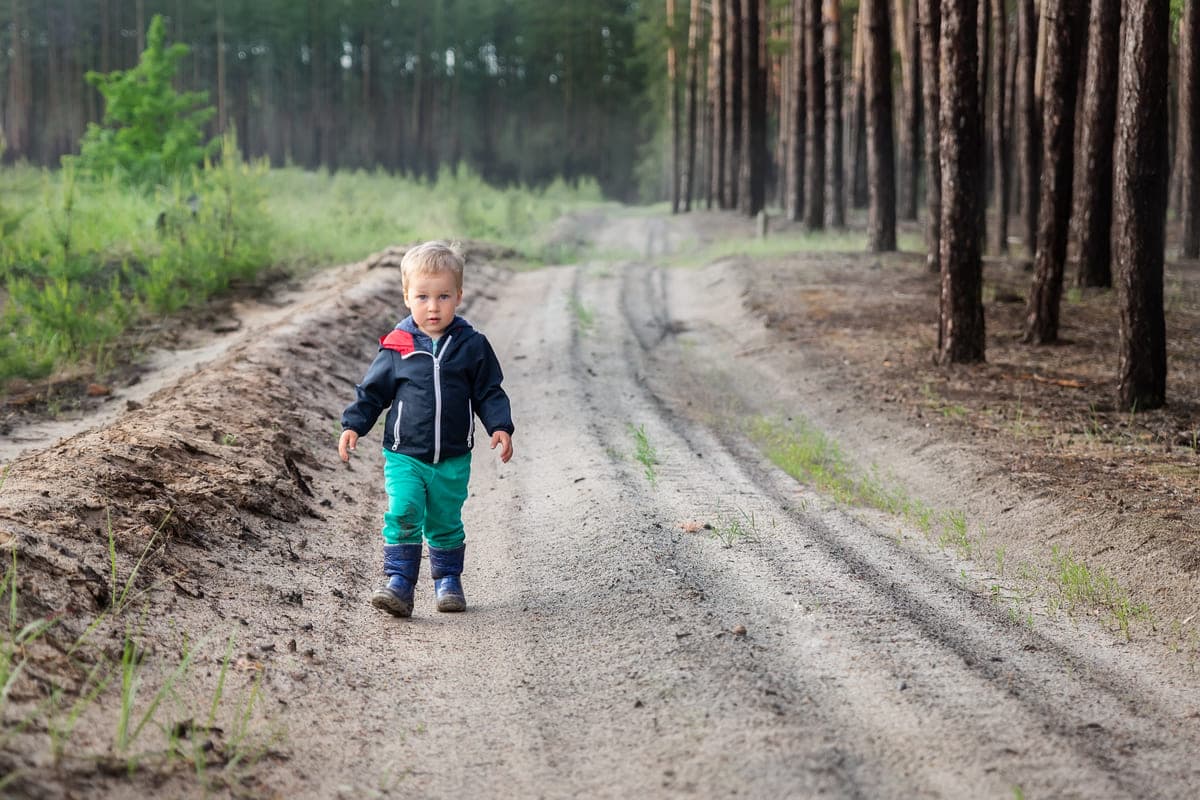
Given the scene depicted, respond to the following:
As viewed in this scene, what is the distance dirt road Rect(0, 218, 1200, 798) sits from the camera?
364 centimetres

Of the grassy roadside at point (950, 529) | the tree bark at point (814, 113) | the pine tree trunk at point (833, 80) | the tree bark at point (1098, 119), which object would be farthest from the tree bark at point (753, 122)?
the grassy roadside at point (950, 529)

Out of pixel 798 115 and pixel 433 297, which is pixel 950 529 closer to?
pixel 433 297

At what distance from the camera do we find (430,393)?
17.3ft

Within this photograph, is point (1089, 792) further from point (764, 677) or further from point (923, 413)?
point (923, 413)

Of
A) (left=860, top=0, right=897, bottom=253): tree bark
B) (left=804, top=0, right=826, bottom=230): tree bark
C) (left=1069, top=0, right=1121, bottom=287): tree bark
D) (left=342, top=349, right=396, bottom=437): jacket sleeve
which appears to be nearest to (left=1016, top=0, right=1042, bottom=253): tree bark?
(left=860, top=0, right=897, bottom=253): tree bark

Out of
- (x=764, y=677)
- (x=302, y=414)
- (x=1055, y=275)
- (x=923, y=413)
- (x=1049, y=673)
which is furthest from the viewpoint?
(x=1055, y=275)

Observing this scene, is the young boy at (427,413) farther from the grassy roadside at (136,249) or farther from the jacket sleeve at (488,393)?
the grassy roadside at (136,249)

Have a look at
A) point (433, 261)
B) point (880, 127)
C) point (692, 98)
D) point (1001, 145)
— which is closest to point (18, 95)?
point (692, 98)

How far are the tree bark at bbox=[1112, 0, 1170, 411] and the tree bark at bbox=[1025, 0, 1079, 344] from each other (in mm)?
2640

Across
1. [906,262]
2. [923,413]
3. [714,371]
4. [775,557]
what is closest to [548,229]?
[906,262]

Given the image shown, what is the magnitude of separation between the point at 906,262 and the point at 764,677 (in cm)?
1710

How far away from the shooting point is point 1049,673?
14.9 ft

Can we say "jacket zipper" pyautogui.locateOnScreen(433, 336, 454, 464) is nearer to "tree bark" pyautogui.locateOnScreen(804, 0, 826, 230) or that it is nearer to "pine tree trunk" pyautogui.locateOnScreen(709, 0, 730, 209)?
"tree bark" pyautogui.locateOnScreen(804, 0, 826, 230)

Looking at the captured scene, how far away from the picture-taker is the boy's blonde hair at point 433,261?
5.15 meters
